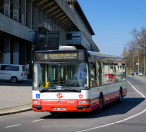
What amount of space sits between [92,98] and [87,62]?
1.31m

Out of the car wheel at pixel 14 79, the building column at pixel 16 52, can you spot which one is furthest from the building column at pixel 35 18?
the car wheel at pixel 14 79

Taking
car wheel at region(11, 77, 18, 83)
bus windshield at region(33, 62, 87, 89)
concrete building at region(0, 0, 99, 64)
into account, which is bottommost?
car wheel at region(11, 77, 18, 83)

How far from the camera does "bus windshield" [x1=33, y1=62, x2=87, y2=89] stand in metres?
11.8

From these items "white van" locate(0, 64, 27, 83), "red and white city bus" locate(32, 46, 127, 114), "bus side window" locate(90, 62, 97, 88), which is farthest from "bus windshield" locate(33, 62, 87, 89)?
"white van" locate(0, 64, 27, 83)

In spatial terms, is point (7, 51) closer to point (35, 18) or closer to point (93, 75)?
point (35, 18)

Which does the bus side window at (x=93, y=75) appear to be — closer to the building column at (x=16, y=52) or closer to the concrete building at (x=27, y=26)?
the concrete building at (x=27, y=26)

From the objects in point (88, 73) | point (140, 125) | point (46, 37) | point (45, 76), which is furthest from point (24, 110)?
point (46, 37)

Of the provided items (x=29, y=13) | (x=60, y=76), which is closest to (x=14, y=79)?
(x=29, y=13)

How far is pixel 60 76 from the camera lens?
39.2 feet

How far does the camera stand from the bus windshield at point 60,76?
38.8ft

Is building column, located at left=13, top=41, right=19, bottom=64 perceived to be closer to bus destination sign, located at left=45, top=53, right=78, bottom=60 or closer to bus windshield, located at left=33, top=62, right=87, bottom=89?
bus windshield, located at left=33, top=62, right=87, bottom=89

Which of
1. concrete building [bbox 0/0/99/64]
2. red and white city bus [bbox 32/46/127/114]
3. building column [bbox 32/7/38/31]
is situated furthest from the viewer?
building column [bbox 32/7/38/31]

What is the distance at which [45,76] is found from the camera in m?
12.1

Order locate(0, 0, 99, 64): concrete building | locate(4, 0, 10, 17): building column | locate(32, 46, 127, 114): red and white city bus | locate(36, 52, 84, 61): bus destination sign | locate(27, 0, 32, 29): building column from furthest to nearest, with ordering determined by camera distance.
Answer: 1. locate(27, 0, 32, 29): building column
2. locate(0, 0, 99, 64): concrete building
3. locate(4, 0, 10, 17): building column
4. locate(36, 52, 84, 61): bus destination sign
5. locate(32, 46, 127, 114): red and white city bus
